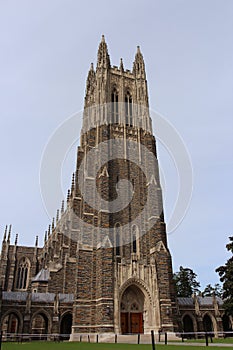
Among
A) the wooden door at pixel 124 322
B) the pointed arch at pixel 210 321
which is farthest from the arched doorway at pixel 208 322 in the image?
the wooden door at pixel 124 322

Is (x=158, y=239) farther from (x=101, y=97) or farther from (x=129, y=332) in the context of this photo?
(x=101, y=97)

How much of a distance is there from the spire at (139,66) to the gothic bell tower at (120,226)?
146 inches

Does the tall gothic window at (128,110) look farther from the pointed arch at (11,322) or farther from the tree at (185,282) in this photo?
the tree at (185,282)

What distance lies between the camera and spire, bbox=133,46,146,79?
42656mm

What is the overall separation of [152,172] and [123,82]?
15.5 metres

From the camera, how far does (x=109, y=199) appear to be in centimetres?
3039

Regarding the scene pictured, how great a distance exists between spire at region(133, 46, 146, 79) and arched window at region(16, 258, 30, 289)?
3891 cm

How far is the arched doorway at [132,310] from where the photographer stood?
26422 mm

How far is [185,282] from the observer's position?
60375 mm

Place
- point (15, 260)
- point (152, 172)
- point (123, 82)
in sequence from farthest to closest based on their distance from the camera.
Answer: point (15, 260) → point (123, 82) → point (152, 172)

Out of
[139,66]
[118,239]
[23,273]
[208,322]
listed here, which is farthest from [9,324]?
[139,66]

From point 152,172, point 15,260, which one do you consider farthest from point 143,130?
point 15,260

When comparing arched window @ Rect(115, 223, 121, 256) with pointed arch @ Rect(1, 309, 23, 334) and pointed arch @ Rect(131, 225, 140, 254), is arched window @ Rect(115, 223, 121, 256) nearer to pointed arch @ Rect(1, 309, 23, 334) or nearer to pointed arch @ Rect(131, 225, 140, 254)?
pointed arch @ Rect(131, 225, 140, 254)

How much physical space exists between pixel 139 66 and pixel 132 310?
107 ft
